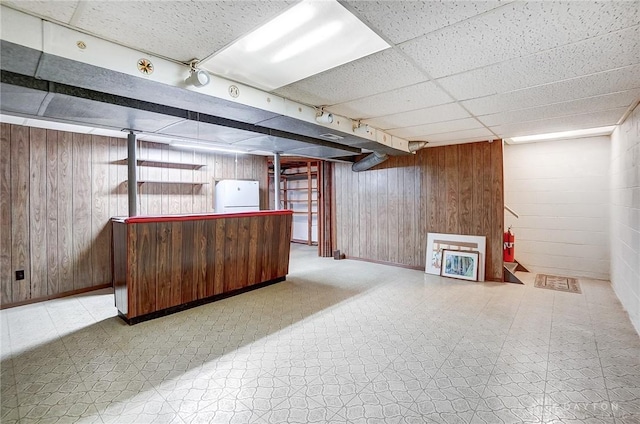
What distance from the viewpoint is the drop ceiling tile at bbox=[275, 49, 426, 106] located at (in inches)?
81.1

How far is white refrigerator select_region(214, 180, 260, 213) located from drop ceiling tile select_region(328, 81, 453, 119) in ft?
9.89

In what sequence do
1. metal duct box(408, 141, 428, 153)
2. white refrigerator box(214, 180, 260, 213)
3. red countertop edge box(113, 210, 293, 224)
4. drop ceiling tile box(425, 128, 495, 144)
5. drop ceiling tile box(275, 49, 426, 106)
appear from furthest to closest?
white refrigerator box(214, 180, 260, 213) < metal duct box(408, 141, 428, 153) < drop ceiling tile box(425, 128, 495, 144) < red countertop edge box(113, 210, 293, 224) < drop ceiling tile box(275, 49, 426, 106)

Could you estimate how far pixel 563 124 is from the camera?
12.2ft

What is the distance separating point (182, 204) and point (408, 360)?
14.8 feet

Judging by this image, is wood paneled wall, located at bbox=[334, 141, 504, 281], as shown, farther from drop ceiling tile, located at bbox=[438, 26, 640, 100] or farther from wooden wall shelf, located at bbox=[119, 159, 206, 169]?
wooden wall shelf, located at bbox=[119, 159, 206, 169]

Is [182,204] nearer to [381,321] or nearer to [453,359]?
[381,321]

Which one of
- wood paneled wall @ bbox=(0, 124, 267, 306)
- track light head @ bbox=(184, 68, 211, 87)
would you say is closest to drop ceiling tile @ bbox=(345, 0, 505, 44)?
track light head @ bbox=(184, 68, 211, 87)

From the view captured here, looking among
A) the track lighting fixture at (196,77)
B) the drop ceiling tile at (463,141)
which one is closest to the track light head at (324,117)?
the track lighting fixture at (196,77)

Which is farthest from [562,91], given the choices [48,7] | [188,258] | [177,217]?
[188,258]

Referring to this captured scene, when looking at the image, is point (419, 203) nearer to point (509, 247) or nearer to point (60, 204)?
point (509, 247)

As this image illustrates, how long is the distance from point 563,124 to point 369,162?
2773 millimetres

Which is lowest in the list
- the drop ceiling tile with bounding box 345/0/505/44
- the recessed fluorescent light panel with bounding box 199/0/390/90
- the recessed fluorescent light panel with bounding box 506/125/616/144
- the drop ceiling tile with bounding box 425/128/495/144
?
the drop ceiling tile with bounding box 345/0/505/44

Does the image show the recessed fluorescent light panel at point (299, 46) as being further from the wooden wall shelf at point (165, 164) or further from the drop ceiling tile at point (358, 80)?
the wooden wall shelf at point (165, 164)

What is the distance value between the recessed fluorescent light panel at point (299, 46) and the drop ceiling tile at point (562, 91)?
5.16 ft
